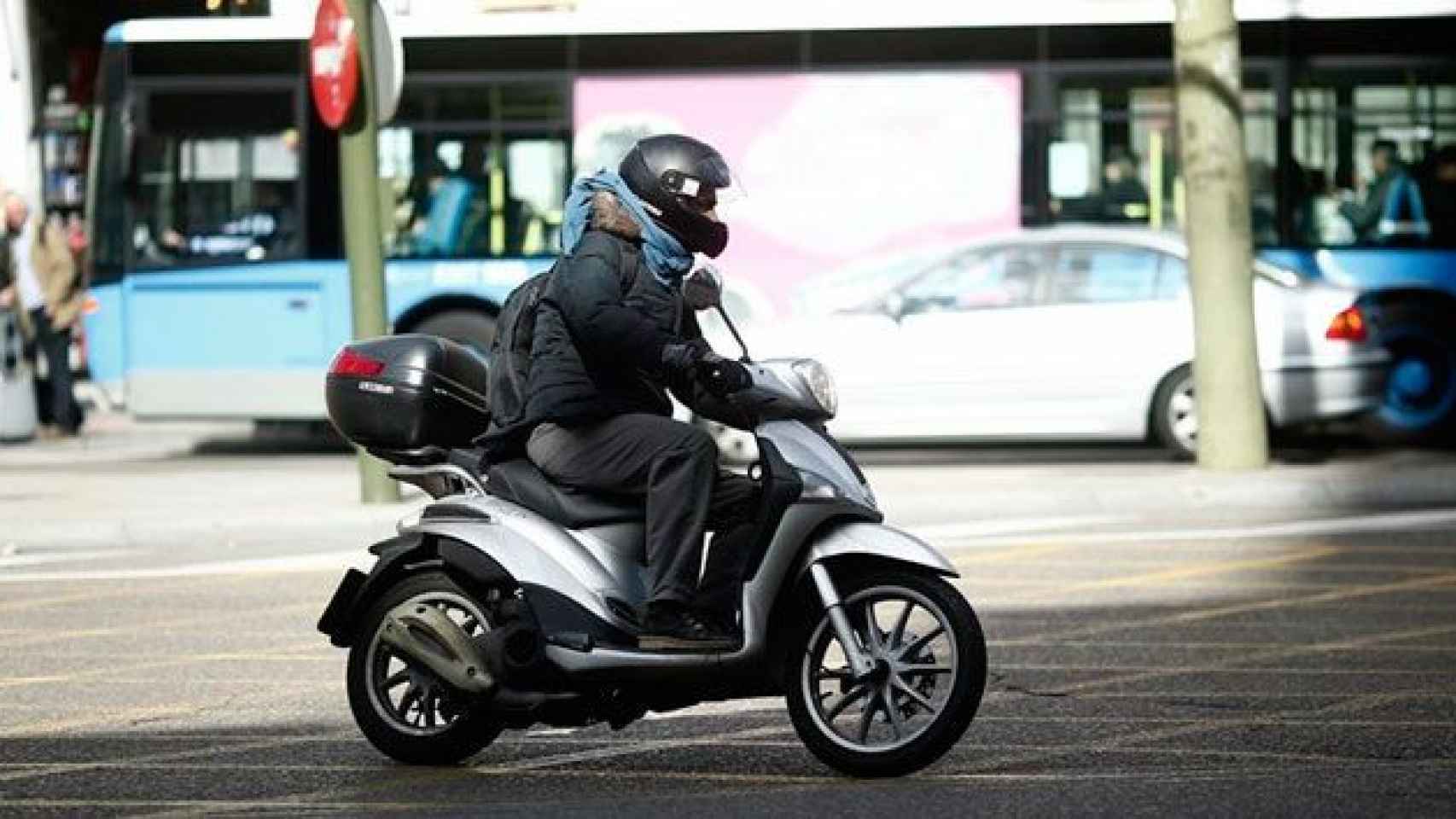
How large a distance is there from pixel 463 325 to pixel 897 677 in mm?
14223

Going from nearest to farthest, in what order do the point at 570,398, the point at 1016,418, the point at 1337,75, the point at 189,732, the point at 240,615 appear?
the point at 570,398 < the point at 189,732 < the point at 240,615 < the point at 1016,418 < the point at 1337,75

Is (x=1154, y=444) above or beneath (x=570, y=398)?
beneath

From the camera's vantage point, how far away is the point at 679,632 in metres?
8.91

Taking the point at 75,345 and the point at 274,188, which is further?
the point at 75,345

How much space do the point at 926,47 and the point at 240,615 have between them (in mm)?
10591

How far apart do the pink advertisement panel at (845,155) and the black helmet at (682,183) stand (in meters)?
13.8

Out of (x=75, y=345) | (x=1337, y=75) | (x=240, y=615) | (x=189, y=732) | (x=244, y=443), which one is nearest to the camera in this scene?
(x=189, y=732)

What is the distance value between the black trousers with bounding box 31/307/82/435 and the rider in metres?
15.9

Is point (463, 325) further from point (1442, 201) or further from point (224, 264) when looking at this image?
point (1442, 201)

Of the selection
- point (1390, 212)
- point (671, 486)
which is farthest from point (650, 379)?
point (1390, 212)

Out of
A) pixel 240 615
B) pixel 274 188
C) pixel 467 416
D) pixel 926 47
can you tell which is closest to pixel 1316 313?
pixel 926 47

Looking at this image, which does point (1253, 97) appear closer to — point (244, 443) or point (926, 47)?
point (926, 47)

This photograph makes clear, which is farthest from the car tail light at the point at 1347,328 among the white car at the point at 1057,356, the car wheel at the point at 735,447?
the car wheel at the point at 735,447

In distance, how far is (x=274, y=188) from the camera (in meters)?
23.4
